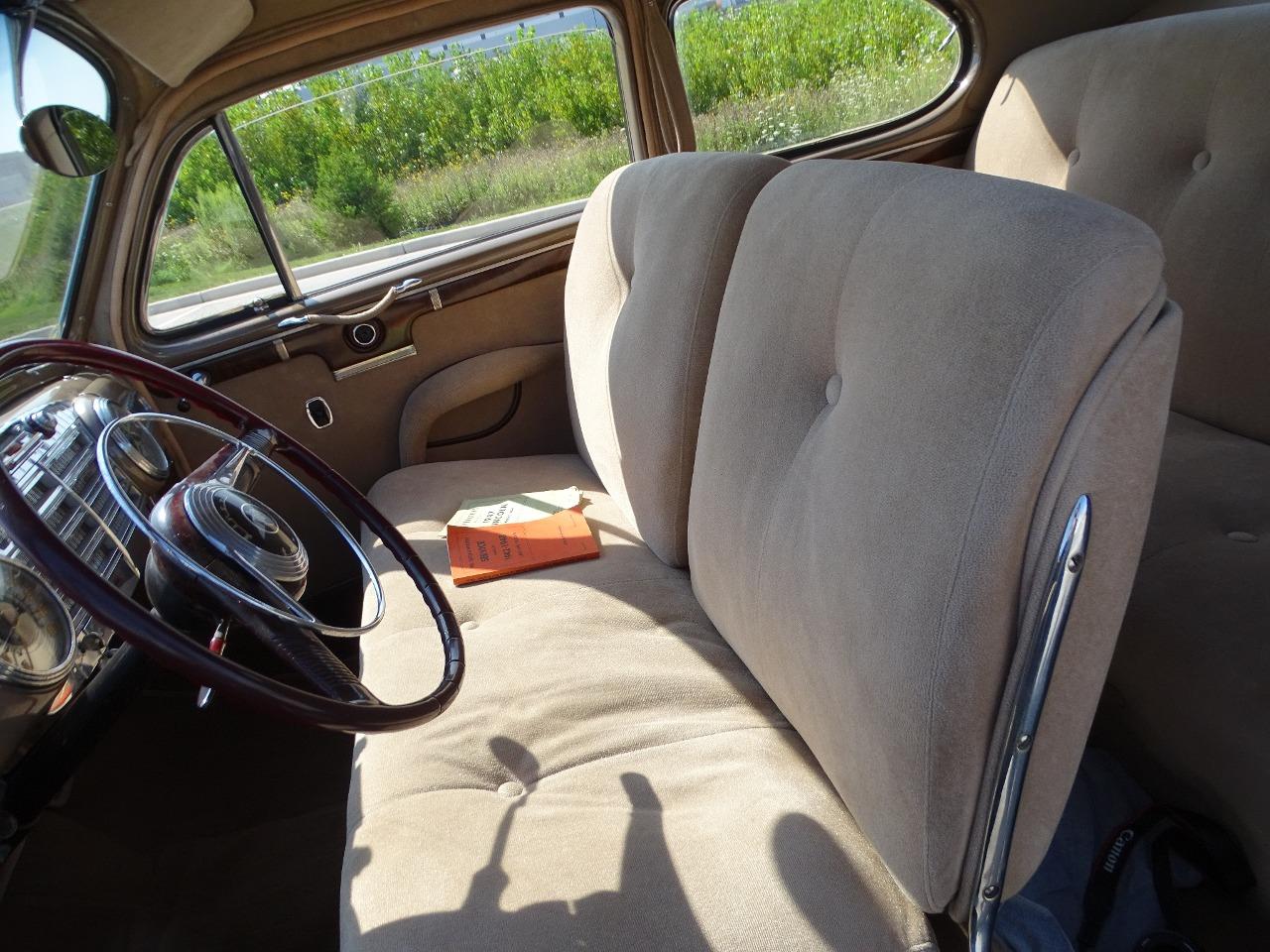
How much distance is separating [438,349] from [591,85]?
2.37ft

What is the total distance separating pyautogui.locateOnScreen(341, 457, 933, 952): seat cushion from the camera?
2.63 ft

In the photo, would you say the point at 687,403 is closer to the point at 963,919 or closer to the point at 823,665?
the point at 823,665

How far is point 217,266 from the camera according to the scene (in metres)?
1.86

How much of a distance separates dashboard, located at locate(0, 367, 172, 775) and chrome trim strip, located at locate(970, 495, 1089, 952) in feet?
2.73

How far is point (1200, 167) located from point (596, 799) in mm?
1387

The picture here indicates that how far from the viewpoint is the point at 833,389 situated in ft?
2.99

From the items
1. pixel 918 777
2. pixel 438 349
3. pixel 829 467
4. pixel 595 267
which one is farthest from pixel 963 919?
pixel 438 349

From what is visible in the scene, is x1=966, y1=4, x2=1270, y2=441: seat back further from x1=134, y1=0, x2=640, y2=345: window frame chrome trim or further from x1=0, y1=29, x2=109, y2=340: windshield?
x1=0, y1=29, x2=109, y2=340: windshield

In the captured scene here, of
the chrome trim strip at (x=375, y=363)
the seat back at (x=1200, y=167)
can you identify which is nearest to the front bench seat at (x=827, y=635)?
the seat back at (x=1200, y=167)

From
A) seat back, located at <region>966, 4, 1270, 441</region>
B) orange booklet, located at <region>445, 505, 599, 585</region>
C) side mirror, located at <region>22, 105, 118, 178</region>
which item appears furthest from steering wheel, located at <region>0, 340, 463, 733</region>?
seat back, located at <region>966, 4, 1270, 441</region>

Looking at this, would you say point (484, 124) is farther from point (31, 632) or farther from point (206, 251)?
point (31, 632)

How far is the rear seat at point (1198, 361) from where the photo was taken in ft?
3.20

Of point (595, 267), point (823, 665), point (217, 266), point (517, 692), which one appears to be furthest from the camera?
point (217, 266)

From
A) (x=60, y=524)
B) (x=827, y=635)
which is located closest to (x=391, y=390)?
(x=60, y=524)
